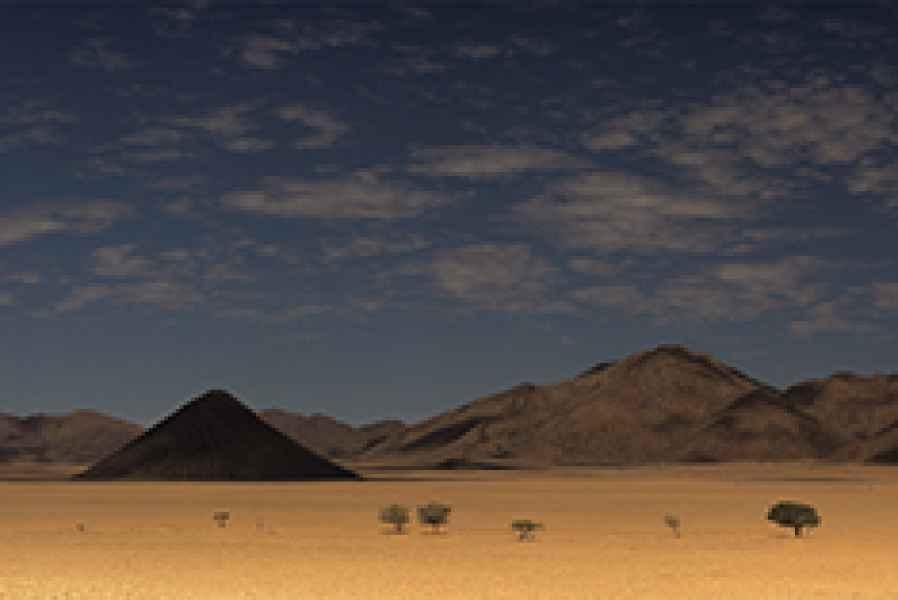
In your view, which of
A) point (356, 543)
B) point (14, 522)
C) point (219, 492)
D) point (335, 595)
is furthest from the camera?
point (219, 492)

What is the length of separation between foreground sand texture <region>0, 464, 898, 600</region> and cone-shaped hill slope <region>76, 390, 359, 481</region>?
5873 centimetres

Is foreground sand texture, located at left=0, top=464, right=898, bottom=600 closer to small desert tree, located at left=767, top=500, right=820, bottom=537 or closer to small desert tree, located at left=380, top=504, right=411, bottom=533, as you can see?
small desert tree, located at left=767, top=500, right=820, bottom=537

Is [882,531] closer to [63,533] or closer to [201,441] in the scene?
[63,533]

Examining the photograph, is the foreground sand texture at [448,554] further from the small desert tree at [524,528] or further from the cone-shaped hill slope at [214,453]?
the cone-shaped hill slope at [214,453]

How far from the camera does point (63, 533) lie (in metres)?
56.7

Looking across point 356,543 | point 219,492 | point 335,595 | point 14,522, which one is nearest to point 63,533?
point 14,522

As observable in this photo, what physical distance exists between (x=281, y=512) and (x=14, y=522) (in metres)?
15.4

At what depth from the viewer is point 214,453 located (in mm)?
145500

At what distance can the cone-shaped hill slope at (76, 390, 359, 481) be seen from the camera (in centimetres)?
14262

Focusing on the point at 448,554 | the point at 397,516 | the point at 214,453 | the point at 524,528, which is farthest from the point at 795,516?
the point at 214,453

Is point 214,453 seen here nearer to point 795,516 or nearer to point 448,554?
point 795,516

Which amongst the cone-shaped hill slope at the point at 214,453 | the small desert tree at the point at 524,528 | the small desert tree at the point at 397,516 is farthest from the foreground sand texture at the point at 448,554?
the cone-shaped hill slope at the point at 214,453

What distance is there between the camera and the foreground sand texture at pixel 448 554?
33.0m

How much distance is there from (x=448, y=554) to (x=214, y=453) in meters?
105
